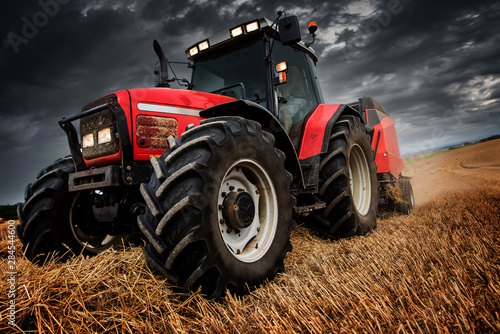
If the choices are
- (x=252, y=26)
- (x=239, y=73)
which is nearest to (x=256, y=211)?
(x=239, y=73)

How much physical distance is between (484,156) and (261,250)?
20.0 metres

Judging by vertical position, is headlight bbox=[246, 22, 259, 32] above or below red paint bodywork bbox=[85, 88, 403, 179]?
above

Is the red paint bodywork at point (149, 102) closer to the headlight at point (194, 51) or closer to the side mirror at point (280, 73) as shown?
the side mirror at point (280, 73)

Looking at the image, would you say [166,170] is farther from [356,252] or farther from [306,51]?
[306,51]

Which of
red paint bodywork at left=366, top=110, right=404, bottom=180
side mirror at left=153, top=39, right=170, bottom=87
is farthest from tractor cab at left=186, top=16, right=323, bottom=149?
red paint bodywork at left=366, top=110, right=404, bottom=180

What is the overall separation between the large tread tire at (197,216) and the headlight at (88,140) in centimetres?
96

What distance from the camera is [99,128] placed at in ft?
7.74

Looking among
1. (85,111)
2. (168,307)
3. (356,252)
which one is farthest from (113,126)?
(356,252)

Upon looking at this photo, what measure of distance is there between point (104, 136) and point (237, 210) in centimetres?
124

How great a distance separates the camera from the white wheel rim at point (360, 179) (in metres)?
3.88

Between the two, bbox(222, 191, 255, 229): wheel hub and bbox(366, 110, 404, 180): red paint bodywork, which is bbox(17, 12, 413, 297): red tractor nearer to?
bbox(222, 191, 255, 229): wheel hub

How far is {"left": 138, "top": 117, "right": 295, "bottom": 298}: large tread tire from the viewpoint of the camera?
1538 mm

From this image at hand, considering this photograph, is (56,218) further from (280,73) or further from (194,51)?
(280,73)

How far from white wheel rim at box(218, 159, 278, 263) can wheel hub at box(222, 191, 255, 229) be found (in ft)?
0.19
